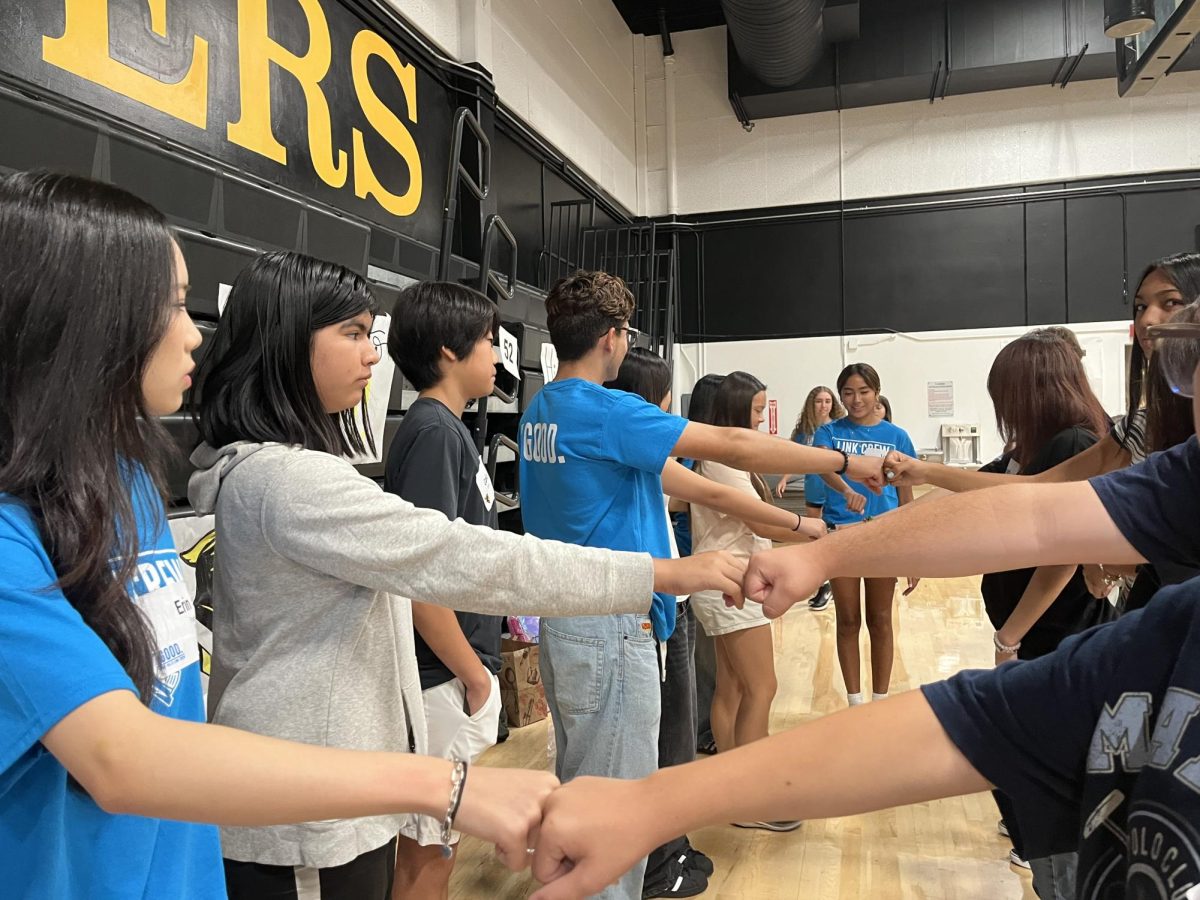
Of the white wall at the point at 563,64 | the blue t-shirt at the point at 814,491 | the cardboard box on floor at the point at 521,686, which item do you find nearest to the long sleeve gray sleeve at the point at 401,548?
the cardboard box on floor at the point at 521,686

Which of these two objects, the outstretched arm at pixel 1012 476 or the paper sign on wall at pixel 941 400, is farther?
the paper sign on wall at pixel 941 400

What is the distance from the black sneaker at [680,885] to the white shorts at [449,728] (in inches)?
36.2

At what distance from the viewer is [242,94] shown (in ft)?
9.30

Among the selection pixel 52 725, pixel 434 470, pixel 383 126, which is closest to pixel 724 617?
pixel 434 470

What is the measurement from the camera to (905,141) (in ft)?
26.5

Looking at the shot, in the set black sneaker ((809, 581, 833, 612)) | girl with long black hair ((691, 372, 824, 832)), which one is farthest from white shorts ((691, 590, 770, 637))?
black sneaker ((809, 581, 833, 612))

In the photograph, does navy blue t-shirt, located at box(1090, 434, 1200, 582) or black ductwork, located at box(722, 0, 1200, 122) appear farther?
black ductwork, located at box(722, 0, 1200, 122)

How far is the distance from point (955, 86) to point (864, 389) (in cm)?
536

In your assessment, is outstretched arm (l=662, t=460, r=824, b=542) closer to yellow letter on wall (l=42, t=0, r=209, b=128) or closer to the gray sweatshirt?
the gray sweatshirt

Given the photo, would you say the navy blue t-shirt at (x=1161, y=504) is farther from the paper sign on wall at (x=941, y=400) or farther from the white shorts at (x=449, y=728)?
the paper sign on wall at (x=941, y=400)

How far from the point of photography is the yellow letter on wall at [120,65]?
2.10m

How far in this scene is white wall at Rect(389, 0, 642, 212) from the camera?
180 inches

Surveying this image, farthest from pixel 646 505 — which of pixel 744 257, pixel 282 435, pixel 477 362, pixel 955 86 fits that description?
pixel 955 86

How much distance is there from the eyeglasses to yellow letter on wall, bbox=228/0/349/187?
9.16 ft
